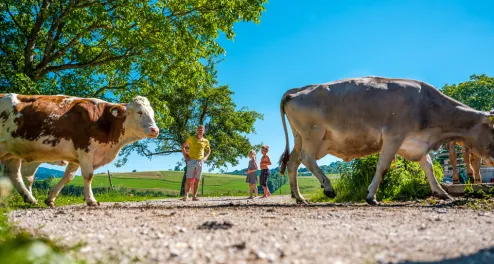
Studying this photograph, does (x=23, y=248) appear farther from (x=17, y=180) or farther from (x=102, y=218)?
(x=17, y=180)

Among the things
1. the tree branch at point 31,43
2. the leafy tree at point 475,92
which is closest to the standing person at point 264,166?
the tree branch at point 31,43

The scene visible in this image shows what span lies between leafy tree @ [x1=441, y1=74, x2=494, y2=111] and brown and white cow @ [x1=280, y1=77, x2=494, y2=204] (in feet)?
159

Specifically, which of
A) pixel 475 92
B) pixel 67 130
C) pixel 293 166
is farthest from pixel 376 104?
pixel 475 92

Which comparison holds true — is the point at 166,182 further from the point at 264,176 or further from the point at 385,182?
the point at 385,182

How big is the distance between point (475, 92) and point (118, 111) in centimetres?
5370

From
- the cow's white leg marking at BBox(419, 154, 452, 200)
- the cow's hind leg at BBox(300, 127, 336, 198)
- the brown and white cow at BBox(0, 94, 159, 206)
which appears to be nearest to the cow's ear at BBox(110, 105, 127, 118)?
the brown and white cow at BBox(0, 94, 159, 206)

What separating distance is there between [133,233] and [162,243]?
0.79 meters

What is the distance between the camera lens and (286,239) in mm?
3977

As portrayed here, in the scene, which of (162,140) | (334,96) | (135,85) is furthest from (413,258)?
(162,140)

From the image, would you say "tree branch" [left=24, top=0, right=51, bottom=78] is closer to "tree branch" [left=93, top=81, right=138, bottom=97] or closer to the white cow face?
"tree branch" [left=93, top=81, right=138, bottom=97]

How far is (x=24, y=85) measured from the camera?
14812mm

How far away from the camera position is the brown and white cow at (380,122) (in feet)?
28.3

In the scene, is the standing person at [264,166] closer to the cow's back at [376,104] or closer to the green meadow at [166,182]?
the cow's back at [376,104]

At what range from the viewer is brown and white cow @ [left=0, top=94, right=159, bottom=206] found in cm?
891
